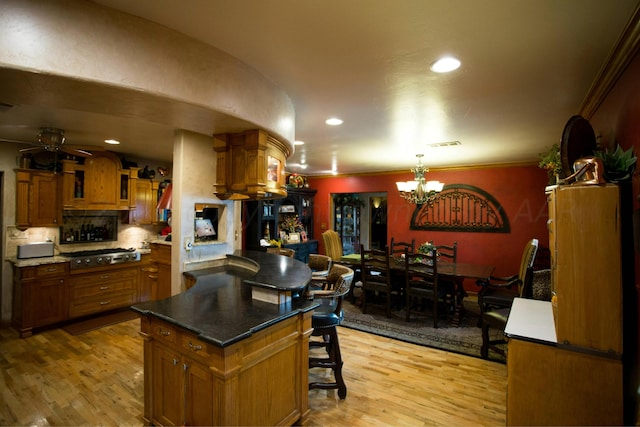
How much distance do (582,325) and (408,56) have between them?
1698 mm

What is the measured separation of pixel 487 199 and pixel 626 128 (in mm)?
3816

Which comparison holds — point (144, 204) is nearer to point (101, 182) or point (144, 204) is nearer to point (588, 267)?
point (101, 182)

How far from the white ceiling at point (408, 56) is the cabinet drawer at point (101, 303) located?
2.27 metres

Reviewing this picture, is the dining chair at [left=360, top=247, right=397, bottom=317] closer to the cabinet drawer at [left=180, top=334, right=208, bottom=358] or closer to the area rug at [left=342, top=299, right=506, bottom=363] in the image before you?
the area rug at [left=342, top=299, right=506, bottom=363]

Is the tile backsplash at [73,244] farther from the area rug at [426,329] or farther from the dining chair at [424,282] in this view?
the dining chair at [424,282]

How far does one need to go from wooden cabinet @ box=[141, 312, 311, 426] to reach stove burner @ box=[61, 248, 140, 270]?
288 cm

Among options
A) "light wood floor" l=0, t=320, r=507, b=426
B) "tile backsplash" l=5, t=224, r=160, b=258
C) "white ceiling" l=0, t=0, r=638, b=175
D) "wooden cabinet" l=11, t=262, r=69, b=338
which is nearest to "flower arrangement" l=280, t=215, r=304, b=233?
"tile backsplash" l=5, t=224, r=160, b=258

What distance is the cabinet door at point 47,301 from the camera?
3604 millimetres

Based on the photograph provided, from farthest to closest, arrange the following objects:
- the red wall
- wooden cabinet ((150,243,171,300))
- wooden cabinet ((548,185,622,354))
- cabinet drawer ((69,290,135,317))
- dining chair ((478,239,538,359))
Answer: the red wall, cabinet drawer ((69,290,135,317)), wooden cabinet ((150,243,171,300)), dining chair ((478,239,538,359)), wooden cabinet ((548,185,622,354))

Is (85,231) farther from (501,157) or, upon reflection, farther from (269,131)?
(501,157)

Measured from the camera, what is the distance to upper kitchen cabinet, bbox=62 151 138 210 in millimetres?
3994

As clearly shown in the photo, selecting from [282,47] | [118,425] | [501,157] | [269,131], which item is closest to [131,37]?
[282,47]

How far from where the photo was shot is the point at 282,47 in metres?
1.61

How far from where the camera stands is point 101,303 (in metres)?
4.19
